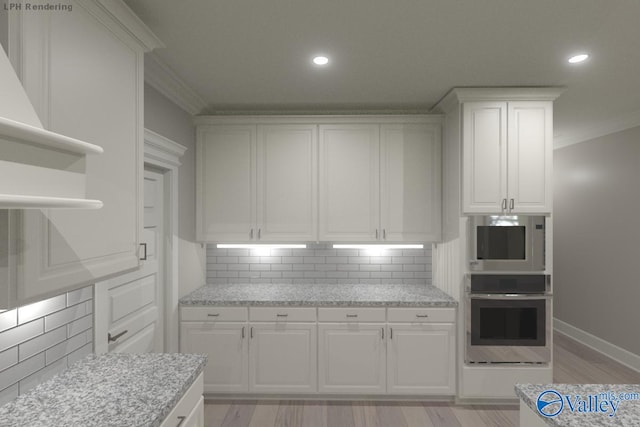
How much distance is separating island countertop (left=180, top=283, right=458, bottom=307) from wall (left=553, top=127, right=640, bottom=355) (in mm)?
2190

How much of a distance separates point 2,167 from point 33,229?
27 cm

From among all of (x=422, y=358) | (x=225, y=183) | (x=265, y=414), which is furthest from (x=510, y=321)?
(x=225, y=183)

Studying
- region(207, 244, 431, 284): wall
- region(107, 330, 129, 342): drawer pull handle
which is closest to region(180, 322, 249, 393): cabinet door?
region(207, 244, 431, 284): wall

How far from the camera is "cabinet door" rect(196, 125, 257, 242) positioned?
3250 mm

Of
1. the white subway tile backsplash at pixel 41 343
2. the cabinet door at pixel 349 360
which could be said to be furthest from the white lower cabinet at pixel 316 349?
the white subway tile backsplash at pixel 41 343

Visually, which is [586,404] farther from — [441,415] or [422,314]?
[441,415]

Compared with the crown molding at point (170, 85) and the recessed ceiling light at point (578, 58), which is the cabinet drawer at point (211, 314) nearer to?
the crown molding at point (170, 85)

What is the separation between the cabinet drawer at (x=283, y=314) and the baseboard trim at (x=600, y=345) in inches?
133

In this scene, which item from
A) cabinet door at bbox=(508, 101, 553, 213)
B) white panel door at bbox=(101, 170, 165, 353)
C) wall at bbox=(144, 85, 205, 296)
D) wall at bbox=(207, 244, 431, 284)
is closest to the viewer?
white panel door at bbox=(101, 170, 165, 353)

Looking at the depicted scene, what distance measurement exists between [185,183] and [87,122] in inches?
69.2

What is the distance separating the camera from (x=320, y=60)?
2268mm

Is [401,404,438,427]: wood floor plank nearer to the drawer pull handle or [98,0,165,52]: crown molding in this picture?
the drawer pull handle

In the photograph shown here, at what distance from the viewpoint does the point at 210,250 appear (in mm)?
3527

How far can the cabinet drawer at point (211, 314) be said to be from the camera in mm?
2938
